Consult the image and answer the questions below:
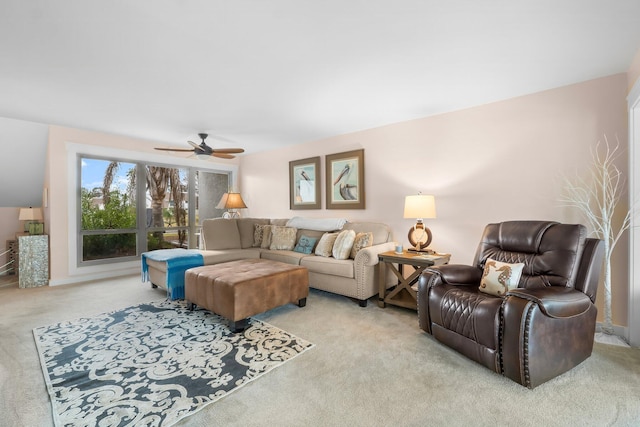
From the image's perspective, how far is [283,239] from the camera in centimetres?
453

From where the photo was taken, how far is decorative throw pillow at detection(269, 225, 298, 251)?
177 inches

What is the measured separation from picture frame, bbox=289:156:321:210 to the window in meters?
2.08

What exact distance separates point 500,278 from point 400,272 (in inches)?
51.7

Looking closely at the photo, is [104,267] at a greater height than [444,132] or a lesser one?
lesser

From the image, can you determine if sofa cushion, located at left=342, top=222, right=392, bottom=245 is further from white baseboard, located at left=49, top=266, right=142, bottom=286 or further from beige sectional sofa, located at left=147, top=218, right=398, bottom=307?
white baseboard, located at left=49, top=266, right=142, bottom=286

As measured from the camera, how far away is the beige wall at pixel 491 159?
2646 millimetres

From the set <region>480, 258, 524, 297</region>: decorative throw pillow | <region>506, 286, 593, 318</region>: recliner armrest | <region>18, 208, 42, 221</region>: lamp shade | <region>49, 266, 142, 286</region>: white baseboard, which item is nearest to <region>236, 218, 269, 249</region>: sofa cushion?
<region>49, 266, 142, 286</region>: white baseboard

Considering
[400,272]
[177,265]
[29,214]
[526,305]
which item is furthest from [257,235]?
[526,305]

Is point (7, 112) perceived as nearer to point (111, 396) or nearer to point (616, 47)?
point (111, 396)

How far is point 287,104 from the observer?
330cm

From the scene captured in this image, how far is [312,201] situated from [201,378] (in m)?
3.44

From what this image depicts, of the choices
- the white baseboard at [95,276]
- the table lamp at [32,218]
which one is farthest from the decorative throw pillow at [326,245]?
the table lamp at [32,218]

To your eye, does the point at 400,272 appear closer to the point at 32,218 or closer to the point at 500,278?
the point at 500,278

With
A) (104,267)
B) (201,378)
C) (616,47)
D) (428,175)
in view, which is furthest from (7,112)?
(616,47)
